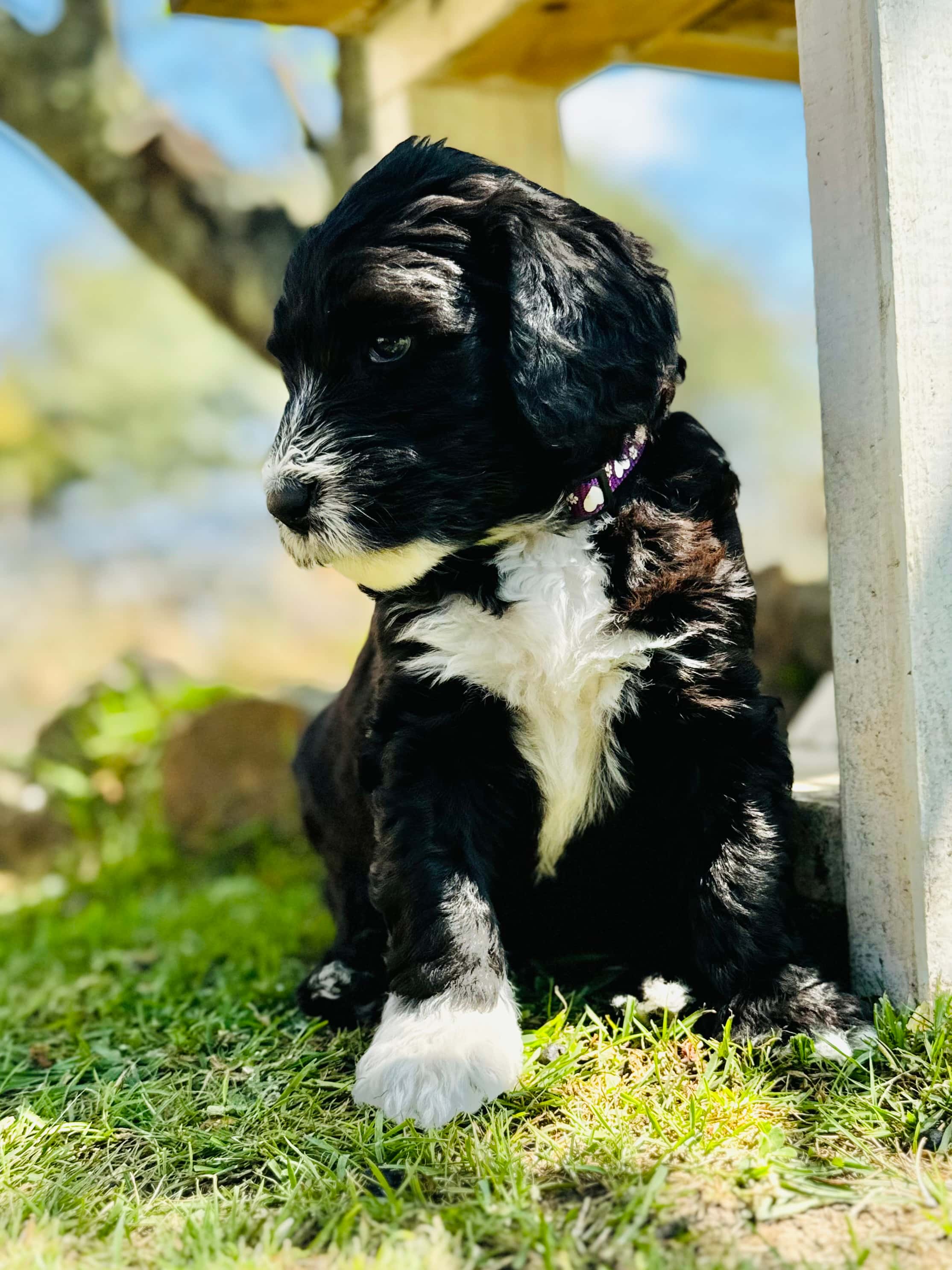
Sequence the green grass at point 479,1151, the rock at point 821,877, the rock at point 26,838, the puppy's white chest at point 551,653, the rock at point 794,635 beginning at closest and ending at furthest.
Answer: the green grass at point 479,1151
the puppy's white chest at point 551,653
the rock at point 821,877
the rock at point 794,635
the rock at point 26,838

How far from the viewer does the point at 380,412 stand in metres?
2.13

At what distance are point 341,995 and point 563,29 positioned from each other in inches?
115

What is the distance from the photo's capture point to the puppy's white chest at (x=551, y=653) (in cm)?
220

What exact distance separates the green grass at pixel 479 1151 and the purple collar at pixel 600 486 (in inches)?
39.4

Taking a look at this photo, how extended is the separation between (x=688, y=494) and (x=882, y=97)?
81 cm

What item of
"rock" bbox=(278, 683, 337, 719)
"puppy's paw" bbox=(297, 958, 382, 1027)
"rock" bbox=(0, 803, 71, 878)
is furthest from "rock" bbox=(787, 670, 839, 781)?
"rock" bbox=(0, 803, 71, 878)

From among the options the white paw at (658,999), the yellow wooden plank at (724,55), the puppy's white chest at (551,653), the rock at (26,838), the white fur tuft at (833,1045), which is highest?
the yellow wooden plank at (724,55)

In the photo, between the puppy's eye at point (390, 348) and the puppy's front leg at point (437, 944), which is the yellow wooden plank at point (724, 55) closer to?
the puppy's eye at point (390, 348)

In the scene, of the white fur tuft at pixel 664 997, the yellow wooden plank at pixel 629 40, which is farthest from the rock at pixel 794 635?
the white fur tuft at pixel 664 997

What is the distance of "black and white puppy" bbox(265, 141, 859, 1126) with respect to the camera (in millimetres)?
2100

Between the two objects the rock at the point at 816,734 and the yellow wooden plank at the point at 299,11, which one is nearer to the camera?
the yellow wooden plank at the point at 299,11

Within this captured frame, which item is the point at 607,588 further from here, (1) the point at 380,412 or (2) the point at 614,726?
(1) the point at 380,412

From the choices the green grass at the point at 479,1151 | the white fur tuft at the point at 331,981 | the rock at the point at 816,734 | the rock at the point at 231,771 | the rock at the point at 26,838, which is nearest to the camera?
the green grass at the point at 479,1151

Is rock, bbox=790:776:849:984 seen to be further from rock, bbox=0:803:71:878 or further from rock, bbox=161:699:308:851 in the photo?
rock, bbox=0:803:71:878
